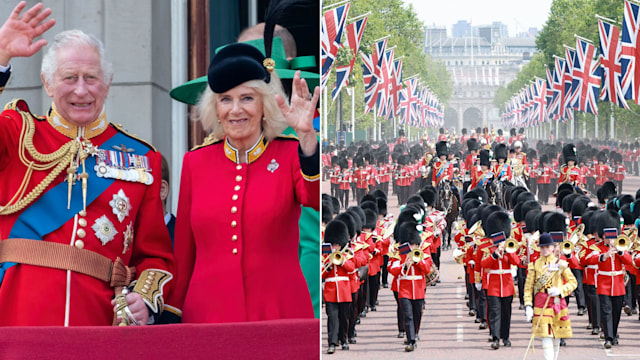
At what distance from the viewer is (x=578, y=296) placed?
157 inches

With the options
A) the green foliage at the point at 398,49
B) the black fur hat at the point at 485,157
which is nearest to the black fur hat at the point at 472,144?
the black fur hat at the point at 485,157

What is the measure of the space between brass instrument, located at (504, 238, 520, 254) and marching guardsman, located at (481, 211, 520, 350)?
13 millimetres

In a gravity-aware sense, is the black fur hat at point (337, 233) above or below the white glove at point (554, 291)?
above

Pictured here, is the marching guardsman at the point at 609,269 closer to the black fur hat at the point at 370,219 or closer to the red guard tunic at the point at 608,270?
the red guard tunic at the point at 608,270

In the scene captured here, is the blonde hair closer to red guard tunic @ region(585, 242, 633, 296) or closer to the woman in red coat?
the woman in red coat

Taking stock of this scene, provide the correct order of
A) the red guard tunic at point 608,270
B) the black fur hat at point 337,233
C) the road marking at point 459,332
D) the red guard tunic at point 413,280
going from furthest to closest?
the red guard tunic at point 608,270
the black fur hat at point 337,233
the road marking at point 459,332
the red guard tunic at point 413,280

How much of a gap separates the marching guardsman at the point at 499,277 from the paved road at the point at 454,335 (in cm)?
5

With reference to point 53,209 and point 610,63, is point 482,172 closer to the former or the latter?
point 610,63

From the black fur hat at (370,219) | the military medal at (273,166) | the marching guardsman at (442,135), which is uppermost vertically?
the marching guardsman at (442,135)

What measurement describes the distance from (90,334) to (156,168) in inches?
40.2

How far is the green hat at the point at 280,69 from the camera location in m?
3.65

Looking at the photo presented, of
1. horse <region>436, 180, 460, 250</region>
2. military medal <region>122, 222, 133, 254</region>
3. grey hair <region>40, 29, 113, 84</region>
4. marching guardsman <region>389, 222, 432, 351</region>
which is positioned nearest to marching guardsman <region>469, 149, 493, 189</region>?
horse <region>436, 180, 460, 250</region>

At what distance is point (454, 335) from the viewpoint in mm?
3516

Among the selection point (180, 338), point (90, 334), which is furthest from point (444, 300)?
point (90, 334)
